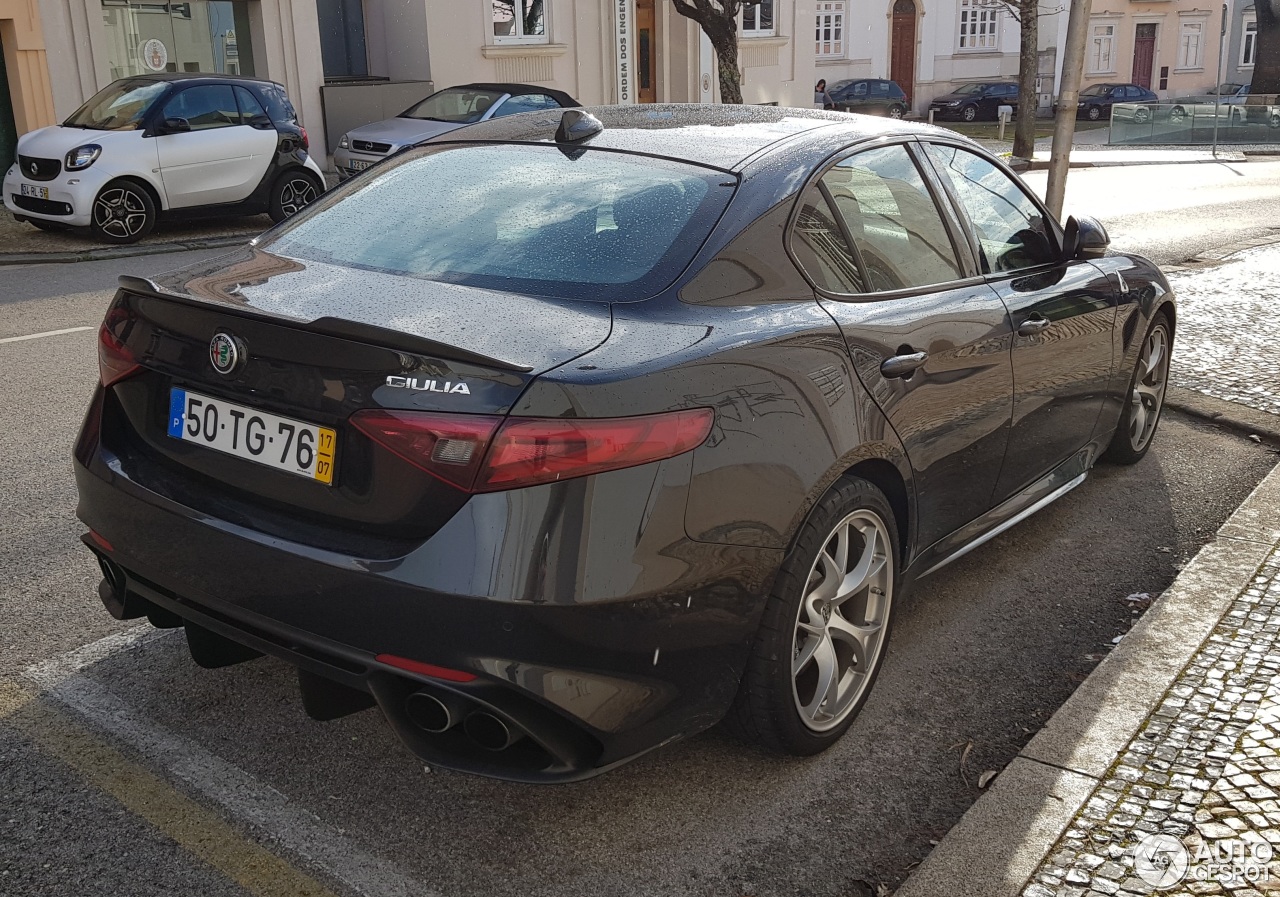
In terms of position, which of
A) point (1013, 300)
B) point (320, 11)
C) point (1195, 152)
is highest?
point (320, 11)

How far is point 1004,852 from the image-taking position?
296 cm

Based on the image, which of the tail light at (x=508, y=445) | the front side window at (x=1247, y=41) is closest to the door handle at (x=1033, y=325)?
the tail light at (x=508, y=445)

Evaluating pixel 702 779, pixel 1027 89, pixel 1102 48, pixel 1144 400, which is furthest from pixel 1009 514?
pixel 1102 48

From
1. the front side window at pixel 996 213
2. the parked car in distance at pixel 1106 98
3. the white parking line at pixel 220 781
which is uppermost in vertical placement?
the front side window at pixel 996 213

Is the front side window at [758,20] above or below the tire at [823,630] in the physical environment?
above

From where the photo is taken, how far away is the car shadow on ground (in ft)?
9.62

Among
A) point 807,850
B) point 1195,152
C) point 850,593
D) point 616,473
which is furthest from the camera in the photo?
point 1195,152

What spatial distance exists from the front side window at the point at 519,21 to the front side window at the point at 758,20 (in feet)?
21.7

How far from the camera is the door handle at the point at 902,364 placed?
3.43 meters

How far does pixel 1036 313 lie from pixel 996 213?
0.40 meters

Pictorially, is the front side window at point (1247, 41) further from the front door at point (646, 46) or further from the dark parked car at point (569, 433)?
the dark parked car at point (569, 433)

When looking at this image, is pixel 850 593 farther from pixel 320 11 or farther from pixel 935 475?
pixel 320 11

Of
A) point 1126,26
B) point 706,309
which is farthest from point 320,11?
point 1126,26

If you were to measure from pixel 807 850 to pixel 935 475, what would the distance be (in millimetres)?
1188
